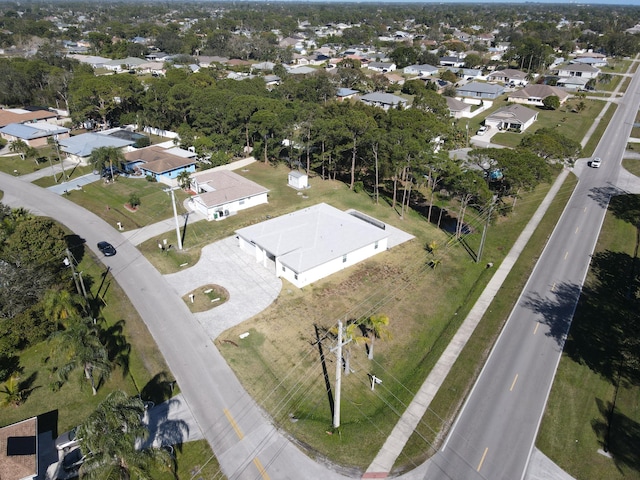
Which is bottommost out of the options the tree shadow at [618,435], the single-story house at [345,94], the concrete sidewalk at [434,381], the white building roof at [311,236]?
the concrete sidewalk at [434,381]

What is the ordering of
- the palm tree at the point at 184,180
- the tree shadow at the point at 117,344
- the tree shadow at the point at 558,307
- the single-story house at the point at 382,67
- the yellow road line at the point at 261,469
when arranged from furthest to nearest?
the single-story house at the point at 382,67, the palm tree at the point at 184,180, the tree shadow at the point at 558,307, the tree shadow at the point at 117,344, the yellow road line at the point at 261,469

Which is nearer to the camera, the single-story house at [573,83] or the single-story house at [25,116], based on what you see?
the single-story house at [25,116]

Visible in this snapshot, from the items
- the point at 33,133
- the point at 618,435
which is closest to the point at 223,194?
the point at 618,435

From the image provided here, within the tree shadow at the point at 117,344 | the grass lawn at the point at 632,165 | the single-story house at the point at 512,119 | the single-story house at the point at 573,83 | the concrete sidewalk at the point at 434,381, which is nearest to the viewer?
the concrete sidewalk at the point at 434,381

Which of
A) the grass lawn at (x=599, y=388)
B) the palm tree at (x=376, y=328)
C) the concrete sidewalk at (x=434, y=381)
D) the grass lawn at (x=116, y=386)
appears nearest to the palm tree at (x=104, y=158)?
the grass lawn at (x=116, y=386)

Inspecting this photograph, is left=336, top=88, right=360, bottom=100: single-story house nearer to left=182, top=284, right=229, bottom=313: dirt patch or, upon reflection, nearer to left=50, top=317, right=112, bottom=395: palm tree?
left=182, top=284, right=229, bottom=313: dirt patch

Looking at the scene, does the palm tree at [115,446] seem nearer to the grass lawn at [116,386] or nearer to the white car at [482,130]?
the grass lawn at [116,386]

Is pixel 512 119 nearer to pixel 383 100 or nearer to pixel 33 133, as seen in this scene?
pixel 383 100
